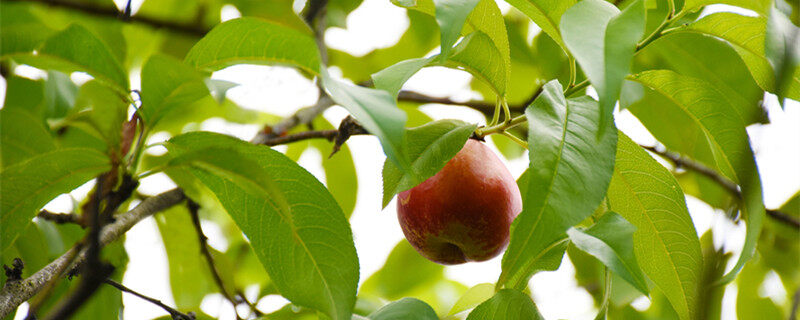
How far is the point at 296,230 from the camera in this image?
75 cm

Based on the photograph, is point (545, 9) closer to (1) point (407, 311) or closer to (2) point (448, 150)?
(2) point (448, 150)

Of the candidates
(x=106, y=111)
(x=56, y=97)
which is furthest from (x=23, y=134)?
(x=106, y=111)

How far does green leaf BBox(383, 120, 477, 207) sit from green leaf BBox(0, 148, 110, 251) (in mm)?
305

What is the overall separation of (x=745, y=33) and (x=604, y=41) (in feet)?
0.98

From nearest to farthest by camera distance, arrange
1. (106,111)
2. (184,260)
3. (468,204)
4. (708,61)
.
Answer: (106,111)
(468,204)
(708,61)
(184,260)

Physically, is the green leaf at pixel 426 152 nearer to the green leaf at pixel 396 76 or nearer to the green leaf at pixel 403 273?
the green leaf at pixel 396 76

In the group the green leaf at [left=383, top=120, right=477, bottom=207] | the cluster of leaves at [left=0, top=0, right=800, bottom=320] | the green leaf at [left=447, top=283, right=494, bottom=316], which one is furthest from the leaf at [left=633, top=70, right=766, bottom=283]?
the green leaf at [left=447, top=283, right=494, bottom=316]

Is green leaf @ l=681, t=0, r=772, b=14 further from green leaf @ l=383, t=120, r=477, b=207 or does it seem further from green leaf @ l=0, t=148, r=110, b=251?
green leaf @ l=0, t=148, r=110, b=251

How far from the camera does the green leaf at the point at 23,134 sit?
0.99 metres

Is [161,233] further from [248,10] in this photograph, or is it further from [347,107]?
[347,107]

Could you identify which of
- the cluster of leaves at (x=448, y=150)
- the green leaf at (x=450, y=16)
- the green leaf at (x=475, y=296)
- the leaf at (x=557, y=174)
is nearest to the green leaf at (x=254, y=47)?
the cluster of leaves at (x=448, y=150)

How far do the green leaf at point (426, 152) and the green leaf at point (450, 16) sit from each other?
170 millimetres

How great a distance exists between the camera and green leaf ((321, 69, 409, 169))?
21.9 inches

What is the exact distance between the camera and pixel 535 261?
0.81 meters
